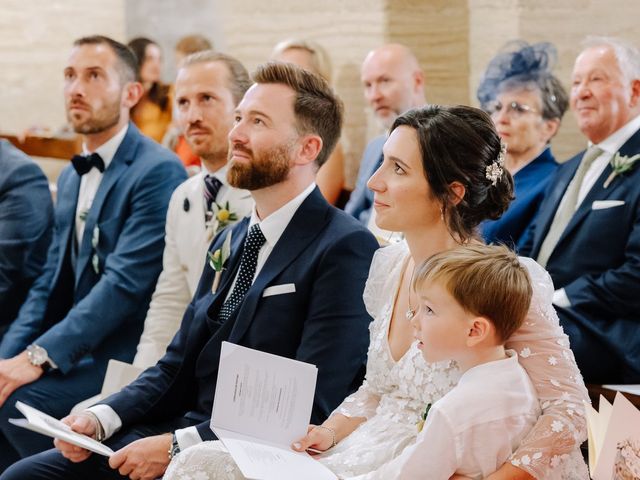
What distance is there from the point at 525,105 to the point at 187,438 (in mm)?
2464

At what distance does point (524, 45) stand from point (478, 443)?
300 cm

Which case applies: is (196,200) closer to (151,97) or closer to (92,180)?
(92,180)

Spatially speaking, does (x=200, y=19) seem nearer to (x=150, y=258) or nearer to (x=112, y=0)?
(x=112, y=0)

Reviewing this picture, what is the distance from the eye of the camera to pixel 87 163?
4.58m

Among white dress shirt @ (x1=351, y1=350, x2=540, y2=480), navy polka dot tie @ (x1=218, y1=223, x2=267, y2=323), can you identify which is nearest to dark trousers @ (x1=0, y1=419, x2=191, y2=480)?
navy polka dot tie @ (x1=218, y1=223, x2=267, y2=323)

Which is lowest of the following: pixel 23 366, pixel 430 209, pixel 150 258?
pixel 23 366

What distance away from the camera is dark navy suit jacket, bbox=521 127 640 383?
372 centimetres

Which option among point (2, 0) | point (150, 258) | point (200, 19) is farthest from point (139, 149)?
point (2, 0)

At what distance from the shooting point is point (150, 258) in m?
4.34

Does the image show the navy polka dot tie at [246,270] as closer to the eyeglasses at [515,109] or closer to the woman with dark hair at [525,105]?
the woman with dark hair at [525,105]

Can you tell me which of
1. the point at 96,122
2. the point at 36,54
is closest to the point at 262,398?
the point at 96,122

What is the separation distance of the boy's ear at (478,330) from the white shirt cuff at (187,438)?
3.32ft

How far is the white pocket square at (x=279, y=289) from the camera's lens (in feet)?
10.2

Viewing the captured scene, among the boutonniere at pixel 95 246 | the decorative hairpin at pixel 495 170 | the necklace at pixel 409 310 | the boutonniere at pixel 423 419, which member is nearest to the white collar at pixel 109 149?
the boutonniere at pixel 95 246
